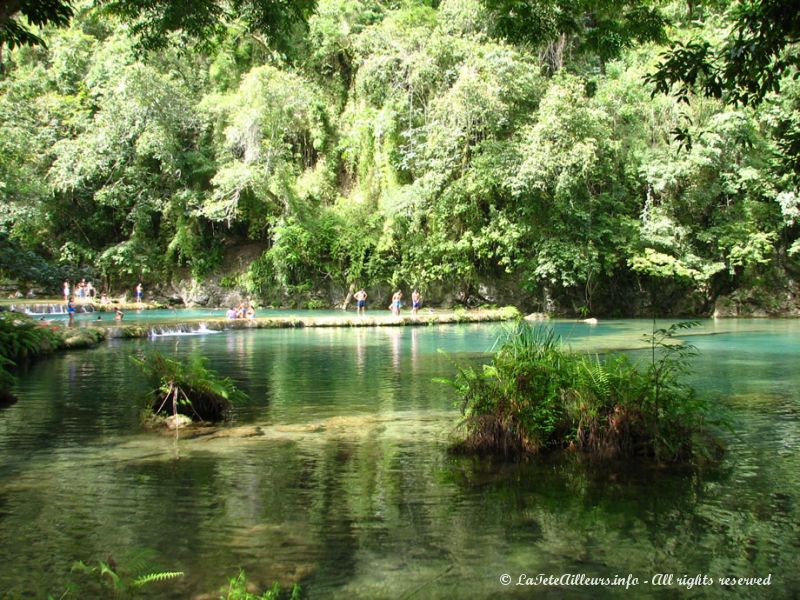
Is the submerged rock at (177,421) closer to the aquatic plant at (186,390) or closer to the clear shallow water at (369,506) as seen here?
the aquatic plant at (186,390)

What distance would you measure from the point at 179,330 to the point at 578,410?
19882mm

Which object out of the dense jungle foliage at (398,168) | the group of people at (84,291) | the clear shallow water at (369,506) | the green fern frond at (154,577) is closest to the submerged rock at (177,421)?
the clear shallow water at (369,506)

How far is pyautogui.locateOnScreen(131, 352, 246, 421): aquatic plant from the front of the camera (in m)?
9.34

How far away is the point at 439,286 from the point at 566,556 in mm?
32651

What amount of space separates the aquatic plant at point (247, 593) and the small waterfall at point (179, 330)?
20444mm

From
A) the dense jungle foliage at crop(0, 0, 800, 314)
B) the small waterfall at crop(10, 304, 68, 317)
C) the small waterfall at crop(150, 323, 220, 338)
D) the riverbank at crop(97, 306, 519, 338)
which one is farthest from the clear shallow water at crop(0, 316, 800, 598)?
the small waterfall at crop(10, 304, 68, 317)

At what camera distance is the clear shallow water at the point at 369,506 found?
184 inches

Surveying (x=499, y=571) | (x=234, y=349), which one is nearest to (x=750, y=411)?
(x=499, y=571)

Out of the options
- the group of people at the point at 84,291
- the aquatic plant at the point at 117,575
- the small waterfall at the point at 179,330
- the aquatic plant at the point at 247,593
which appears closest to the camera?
the aquatic plant at the point at 247,593

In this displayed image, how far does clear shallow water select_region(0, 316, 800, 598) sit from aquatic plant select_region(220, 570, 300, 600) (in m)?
0.24

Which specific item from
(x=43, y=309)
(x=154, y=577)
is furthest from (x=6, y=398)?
(x=43, y=309)

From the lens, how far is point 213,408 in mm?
9633

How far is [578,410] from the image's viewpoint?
7500mm

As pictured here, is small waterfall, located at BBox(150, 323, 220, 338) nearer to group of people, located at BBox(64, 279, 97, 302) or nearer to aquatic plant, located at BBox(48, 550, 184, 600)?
group of people, located at BBox(64, 279, 97, 302)
